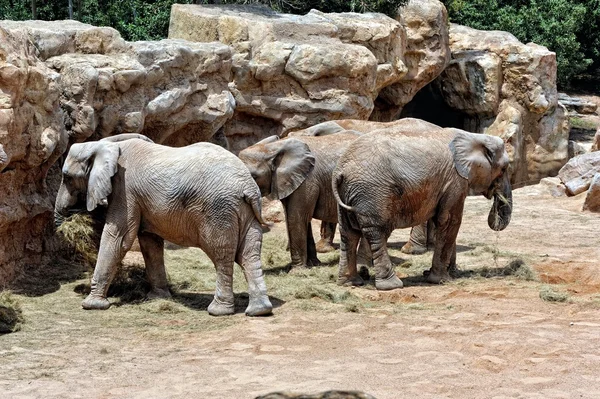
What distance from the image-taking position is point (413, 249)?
1350cm

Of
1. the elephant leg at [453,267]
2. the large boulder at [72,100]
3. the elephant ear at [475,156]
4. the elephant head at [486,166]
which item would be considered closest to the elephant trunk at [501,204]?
the elephant head at [486,166]

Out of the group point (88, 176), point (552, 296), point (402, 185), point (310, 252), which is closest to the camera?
point (552, 296)

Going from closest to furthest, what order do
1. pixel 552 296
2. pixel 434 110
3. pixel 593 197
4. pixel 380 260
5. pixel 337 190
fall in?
pixel 552 296 → pixel 380 260 → pixel 337 190 → pixel 593 197 → pixel 434 110

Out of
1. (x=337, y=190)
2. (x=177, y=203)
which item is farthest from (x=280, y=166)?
(x=177, y=203)

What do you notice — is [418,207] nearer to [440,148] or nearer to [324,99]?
[440,148]

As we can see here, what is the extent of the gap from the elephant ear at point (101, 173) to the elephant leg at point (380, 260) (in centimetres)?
263

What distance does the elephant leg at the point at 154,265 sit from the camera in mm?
10633

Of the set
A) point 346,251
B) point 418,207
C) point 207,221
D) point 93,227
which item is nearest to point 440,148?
point 418,207

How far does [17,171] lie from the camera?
10.8 meters

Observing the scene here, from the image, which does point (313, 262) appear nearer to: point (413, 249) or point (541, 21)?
point (413, 249)

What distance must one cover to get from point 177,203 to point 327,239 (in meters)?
4.22

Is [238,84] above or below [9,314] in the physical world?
above

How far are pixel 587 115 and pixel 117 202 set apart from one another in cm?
1573

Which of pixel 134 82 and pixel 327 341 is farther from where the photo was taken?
pixel 134 82
